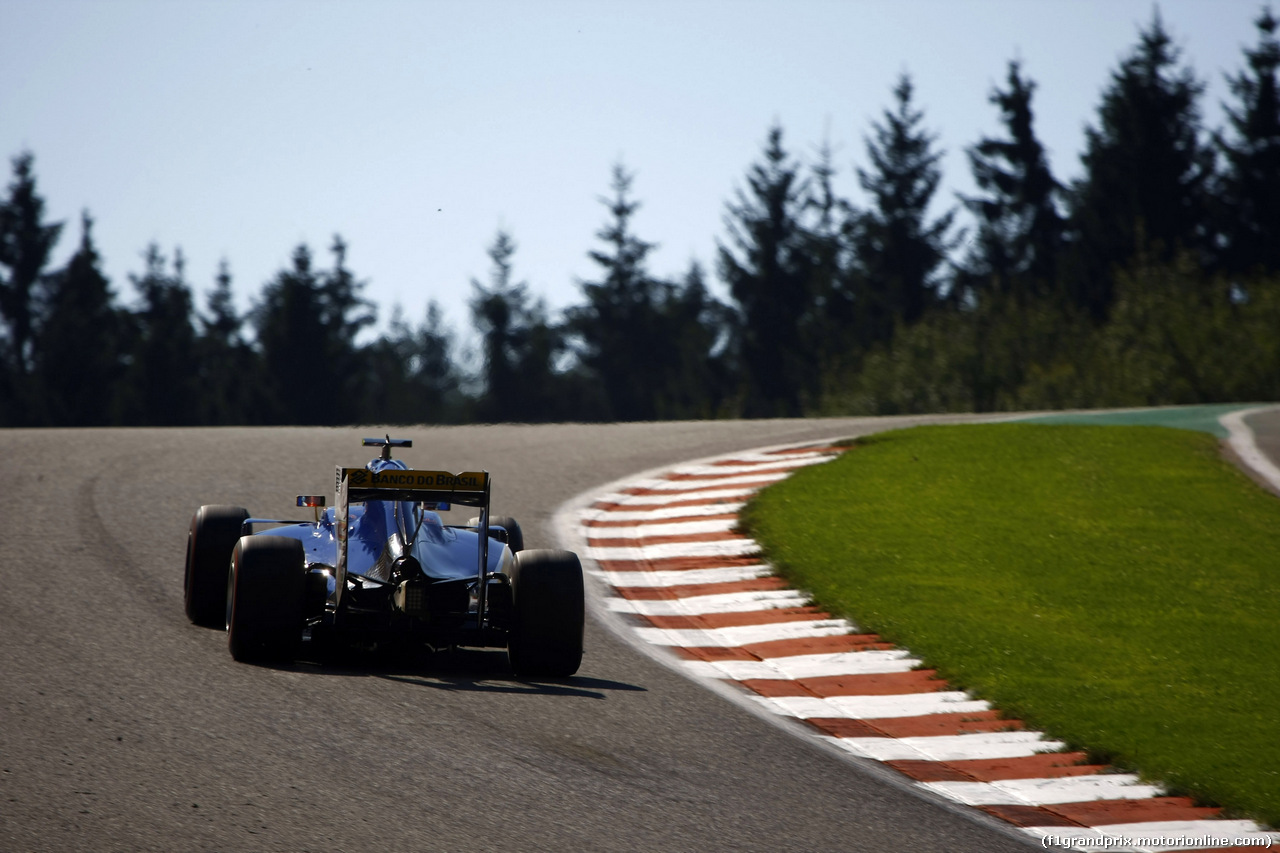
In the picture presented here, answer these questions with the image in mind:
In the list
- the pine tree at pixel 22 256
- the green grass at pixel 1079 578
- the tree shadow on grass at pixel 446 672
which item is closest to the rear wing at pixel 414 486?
the tree shadow on grass at pixel 446 672

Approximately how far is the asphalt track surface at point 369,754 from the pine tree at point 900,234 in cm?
5214

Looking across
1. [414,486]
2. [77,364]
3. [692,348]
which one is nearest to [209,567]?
[414,486]

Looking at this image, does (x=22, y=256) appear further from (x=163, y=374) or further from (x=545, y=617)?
(x=545, y=617)

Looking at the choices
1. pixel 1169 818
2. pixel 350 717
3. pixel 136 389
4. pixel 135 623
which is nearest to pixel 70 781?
pixel 350 717

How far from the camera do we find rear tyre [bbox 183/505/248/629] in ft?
27.6

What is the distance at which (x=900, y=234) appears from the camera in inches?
2382

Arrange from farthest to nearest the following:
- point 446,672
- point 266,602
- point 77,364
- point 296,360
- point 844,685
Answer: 1. point 296,360
2. point 77,364
3. point 844,685
4. point 446,672
5. point 266,602

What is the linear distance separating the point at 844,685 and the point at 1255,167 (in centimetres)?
5112

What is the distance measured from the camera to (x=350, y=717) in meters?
6.45

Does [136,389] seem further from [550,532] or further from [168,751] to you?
[168,751]

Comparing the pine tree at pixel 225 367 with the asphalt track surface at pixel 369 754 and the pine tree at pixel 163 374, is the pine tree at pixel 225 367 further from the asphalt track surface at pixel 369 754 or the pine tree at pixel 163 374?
the asphalt track surface at pixel 369 754

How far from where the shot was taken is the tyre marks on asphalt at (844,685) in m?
6.12

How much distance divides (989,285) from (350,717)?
5309 cm

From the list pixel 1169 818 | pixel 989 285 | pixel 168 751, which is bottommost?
pixel 1169 818
